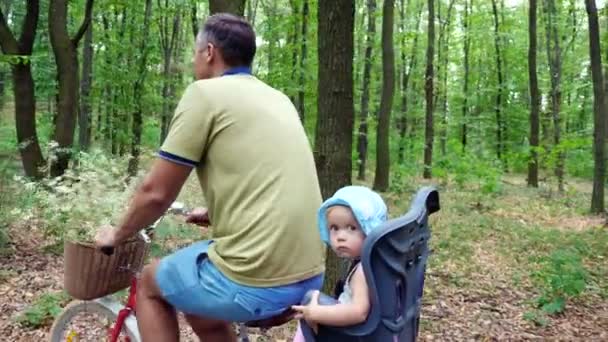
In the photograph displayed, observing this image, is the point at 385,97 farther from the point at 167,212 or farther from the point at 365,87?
the point at 167,212

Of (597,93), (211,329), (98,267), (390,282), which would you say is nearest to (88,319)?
(98,267)

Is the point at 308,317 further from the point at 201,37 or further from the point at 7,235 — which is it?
the point at 7,235

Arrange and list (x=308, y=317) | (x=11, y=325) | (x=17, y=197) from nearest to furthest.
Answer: (x=308, y=317) → (x=11, y=325) → (x=17, y=197)

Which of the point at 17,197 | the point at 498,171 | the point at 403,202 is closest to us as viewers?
the point at 17,197

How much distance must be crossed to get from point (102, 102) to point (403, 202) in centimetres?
1109

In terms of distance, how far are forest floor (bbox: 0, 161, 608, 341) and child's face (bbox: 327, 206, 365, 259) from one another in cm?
270

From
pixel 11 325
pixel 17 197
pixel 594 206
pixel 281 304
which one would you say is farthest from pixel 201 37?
pixel 594 206

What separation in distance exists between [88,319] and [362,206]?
2.02m

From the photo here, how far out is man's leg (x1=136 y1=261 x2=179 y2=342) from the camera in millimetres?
2529

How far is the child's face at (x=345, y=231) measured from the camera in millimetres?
2119

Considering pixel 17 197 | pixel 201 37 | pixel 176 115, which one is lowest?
pixel 17 197

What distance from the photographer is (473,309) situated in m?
5.80

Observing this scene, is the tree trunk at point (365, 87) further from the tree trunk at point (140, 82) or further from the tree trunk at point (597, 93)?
the tree trunk at point (597, 93)

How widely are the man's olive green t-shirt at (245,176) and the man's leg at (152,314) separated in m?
0.36
